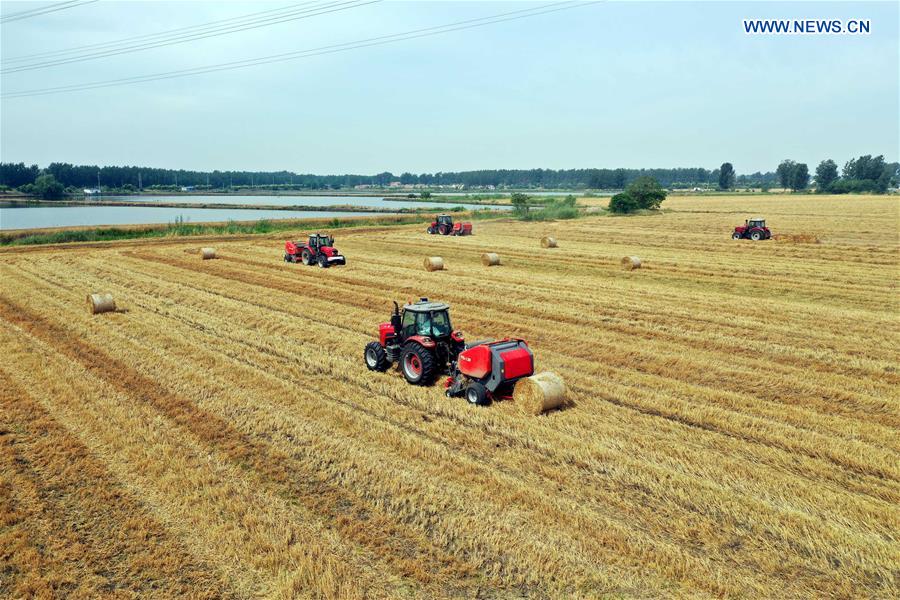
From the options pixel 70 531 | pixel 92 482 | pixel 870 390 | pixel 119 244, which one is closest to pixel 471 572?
pixel 70 531

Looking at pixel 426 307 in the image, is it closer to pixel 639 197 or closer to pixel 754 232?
pixel 754 232

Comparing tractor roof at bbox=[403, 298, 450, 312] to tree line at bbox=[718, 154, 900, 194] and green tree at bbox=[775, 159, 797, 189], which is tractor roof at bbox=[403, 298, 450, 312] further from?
green tree at bbox=[775, 159, 797, 189]

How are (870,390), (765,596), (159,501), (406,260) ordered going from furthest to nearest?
(406,260)
(870,390)
(159,501)
(765,596)

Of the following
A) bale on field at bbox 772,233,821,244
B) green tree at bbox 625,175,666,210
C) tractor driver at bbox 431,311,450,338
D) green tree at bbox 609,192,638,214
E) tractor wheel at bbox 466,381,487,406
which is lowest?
tractor wheel at bbox 466,381,487,406

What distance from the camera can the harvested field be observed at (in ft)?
21.2

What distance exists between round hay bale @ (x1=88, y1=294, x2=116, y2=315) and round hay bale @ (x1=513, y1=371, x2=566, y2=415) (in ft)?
46.0

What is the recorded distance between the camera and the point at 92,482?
818 cm

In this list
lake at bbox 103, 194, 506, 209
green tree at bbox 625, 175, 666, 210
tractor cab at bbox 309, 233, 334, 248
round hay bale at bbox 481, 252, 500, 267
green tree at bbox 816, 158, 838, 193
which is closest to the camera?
round hay bale at bbox 481, 252, 500, 267

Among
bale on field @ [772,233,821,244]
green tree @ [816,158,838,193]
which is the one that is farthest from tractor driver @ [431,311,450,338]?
green tree @ [816,158,838,193]

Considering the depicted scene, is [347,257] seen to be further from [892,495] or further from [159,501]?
[892,495]

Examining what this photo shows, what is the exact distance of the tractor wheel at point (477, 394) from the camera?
10.6 meters

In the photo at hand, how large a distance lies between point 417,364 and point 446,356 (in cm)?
64

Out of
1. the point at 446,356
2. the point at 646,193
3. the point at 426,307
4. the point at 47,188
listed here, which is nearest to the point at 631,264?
the point at 446,356

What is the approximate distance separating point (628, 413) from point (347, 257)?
2350cm
